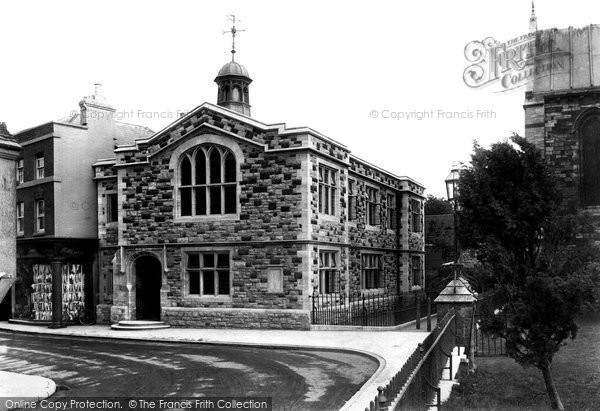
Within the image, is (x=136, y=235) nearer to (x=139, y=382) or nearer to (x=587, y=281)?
(x=139, y=382)

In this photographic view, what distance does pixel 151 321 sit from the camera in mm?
23891

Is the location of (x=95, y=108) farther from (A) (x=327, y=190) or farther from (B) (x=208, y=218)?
(A) (x=327, y=190)

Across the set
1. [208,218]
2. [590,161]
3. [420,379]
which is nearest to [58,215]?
[208,218]

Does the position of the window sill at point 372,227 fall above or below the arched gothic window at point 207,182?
below

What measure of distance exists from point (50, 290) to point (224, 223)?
28.6ft

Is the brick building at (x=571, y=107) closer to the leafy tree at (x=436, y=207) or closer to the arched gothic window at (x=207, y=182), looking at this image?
the arched gothic window at (x=207, y=182)

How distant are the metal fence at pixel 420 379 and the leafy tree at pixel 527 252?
1317 millimetres

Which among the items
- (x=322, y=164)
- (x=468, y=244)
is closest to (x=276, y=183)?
(x=322, y=164)

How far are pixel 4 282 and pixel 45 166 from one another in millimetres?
15293

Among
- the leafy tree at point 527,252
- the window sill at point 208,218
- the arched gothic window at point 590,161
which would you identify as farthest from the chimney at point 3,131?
the arched gothic window at point 590,161

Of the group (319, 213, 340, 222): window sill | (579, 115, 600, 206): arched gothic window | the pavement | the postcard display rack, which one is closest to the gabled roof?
the pavement

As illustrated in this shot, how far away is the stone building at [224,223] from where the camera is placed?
22.2 meters

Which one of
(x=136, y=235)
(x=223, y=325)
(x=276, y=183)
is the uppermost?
(x=276, y=183)

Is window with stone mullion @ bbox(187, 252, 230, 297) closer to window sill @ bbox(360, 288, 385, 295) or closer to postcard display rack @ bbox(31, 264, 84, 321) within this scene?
postcard display rack @ bbox(31, 264, 84, 321)
